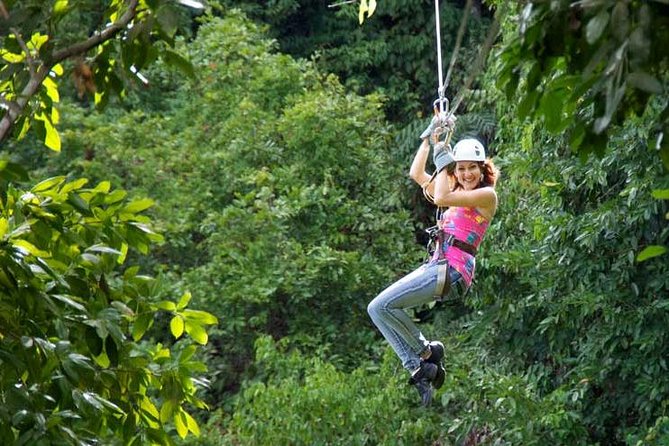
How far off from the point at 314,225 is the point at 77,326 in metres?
7.05

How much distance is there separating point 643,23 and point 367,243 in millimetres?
8973

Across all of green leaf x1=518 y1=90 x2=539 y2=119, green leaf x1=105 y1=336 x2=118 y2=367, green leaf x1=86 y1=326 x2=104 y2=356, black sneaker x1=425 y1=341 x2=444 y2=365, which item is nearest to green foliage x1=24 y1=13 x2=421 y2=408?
black sneaker x1=425 y1=341 x2=444 y2=365

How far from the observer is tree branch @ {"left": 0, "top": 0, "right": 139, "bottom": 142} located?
410 centimetres

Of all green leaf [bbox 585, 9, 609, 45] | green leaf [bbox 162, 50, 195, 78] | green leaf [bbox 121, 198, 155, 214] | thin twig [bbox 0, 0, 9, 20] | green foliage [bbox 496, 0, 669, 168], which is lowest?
green leaf [bbox 121, 198, 155, 214]

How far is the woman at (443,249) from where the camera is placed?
244 inches

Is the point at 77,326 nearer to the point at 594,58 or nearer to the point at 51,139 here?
the point at 51,139

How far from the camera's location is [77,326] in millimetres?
5051

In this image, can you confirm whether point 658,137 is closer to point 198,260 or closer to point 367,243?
point 367,243

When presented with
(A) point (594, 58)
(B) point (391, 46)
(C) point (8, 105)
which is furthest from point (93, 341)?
(B) point (391, 46)

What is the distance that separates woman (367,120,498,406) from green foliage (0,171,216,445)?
1008 mm

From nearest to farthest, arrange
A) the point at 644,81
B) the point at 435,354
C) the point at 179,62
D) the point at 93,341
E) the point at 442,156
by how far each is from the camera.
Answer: the point at 644,81 → the point at 179,62 → the point at 93,341 → the point at 442,156 → the point at 435,354

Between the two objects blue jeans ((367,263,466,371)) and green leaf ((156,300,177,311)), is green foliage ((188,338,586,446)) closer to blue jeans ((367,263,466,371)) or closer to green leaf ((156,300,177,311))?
blue jeans ((367,263,466,371))

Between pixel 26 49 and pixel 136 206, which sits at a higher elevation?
pixel 26 49

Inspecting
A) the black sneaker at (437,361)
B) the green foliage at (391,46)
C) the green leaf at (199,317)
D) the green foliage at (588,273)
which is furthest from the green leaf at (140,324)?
the green foliage at (391,46)
